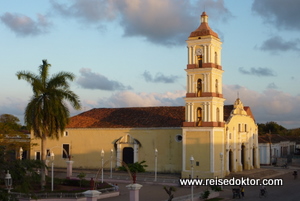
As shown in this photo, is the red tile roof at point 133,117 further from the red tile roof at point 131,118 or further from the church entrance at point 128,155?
the church entrance at point 128,155

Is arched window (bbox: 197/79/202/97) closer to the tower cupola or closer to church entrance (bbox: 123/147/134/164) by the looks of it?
the tower cupola

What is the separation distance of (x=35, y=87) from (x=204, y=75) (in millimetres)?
14233

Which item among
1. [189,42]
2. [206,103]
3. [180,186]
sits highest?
[189,42]

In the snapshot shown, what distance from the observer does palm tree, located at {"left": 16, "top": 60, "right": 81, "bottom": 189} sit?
29953mm

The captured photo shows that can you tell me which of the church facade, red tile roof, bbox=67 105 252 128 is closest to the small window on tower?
the church facade

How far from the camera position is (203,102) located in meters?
37.2

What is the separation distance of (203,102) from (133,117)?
9.66m

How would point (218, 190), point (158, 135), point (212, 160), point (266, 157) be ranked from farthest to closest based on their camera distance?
point (266, 157)
point (158, 135)
point (212, 160)
point (218, 190)

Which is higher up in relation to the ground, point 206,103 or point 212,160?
point 206,103

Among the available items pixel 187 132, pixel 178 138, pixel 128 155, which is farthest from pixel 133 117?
pixel 187 132

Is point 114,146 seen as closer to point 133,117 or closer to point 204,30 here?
point 133,117

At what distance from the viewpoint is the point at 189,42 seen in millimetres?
38281

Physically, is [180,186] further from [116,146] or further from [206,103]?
[116,146]

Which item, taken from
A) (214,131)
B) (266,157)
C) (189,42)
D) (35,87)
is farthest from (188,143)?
(266,157)
